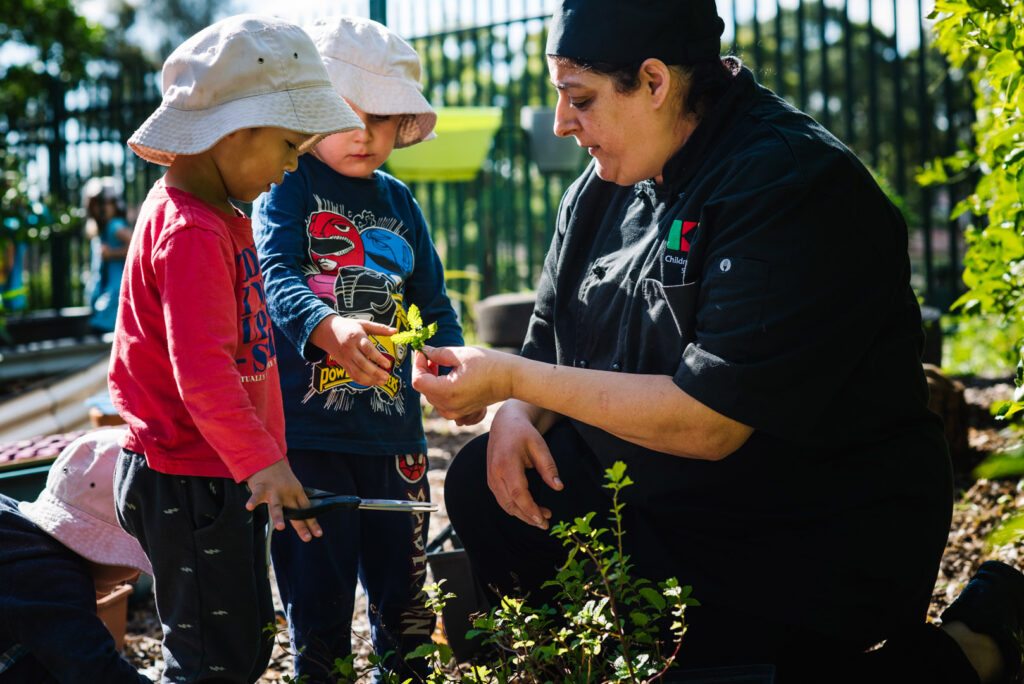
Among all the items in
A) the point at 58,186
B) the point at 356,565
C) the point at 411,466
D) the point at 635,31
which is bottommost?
the point at 356,565

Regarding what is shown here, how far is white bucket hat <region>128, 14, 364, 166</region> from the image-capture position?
1987 millimetres

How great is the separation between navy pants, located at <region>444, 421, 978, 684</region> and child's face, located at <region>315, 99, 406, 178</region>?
844 mm

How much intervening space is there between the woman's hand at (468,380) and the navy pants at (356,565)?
507 millimetres

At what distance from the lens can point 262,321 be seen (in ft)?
6.88

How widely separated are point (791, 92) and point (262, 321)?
2021 centimetres

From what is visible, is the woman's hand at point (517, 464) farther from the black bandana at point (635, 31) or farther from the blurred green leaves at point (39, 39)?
the blurred green leaves at point (39, 39)

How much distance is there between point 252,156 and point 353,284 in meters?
0.51

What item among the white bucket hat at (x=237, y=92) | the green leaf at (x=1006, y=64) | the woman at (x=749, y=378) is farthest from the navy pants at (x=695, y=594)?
the green leaf at (x=1006, y=64)

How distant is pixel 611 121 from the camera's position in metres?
2.00

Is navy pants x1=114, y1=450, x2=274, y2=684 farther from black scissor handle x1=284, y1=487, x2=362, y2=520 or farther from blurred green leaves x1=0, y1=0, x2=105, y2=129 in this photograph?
blurred green leaves x1=0, y1=0, x2=105, y2=129

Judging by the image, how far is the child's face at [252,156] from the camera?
2035 millimetres

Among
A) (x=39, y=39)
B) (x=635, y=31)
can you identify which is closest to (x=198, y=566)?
(x=635, y=31)

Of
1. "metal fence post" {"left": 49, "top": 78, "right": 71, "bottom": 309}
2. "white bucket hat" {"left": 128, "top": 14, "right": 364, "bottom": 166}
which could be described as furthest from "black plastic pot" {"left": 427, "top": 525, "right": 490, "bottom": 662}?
"metal fence post" {"left": 49, "top": 78, "right": 71, "bottom": 309}

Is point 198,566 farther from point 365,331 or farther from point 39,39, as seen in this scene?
point 39,39
